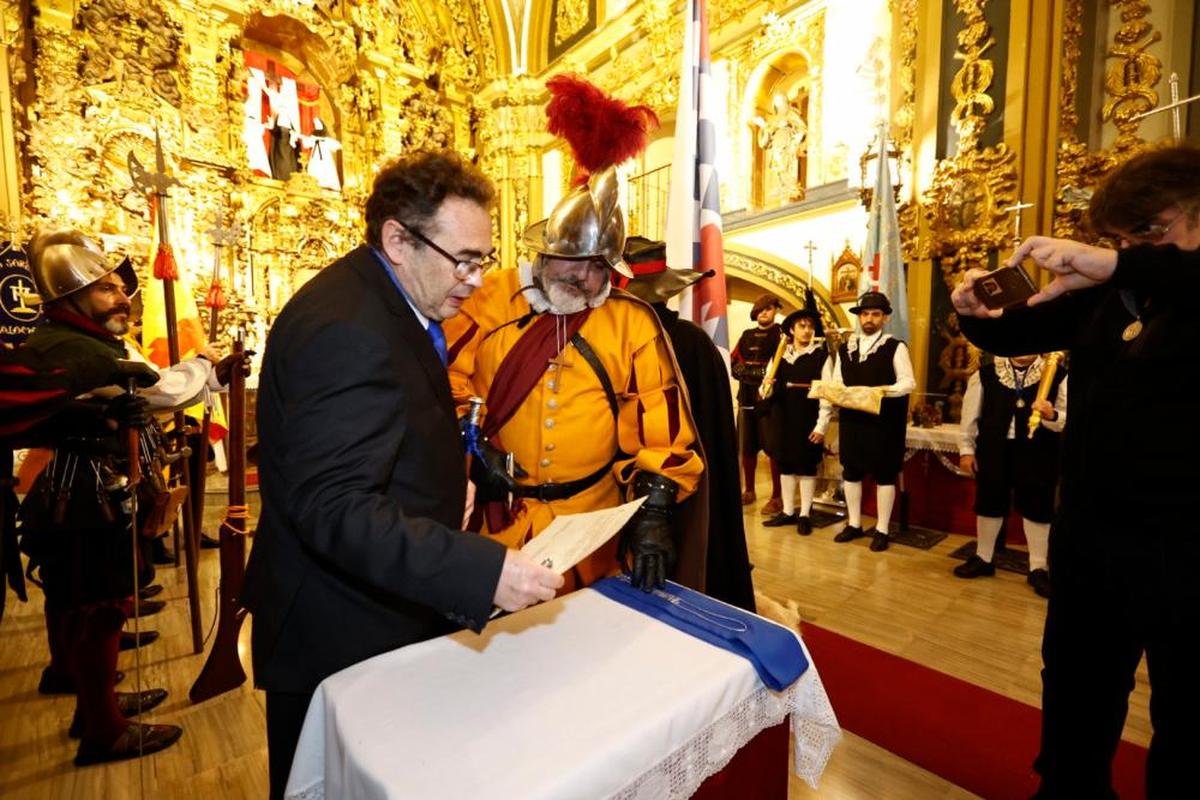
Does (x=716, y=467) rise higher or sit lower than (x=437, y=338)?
lower

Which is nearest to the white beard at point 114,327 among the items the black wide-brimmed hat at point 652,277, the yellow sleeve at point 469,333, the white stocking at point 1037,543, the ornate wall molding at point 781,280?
the yellow sleeve at point 469,333

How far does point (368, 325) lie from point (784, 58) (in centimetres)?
798

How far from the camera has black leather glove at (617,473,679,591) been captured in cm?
141

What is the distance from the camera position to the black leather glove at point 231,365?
249cm

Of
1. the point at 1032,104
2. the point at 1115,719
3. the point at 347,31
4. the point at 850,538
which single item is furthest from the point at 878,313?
the point at 347,31

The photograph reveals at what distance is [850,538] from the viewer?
4.80 m

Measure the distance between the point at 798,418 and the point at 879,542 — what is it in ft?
4.22

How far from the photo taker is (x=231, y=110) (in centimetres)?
910

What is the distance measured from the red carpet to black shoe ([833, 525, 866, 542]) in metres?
1.95

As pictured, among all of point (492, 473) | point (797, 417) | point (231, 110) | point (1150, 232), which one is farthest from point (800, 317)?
point (231, 110)

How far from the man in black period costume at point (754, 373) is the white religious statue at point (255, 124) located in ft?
29.1

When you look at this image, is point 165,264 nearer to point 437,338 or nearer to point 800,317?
point 437,338

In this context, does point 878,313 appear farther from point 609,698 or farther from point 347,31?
point 347,31

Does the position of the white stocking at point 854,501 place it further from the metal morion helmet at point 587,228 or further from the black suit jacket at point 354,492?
the black suit jacket at point 354,492
